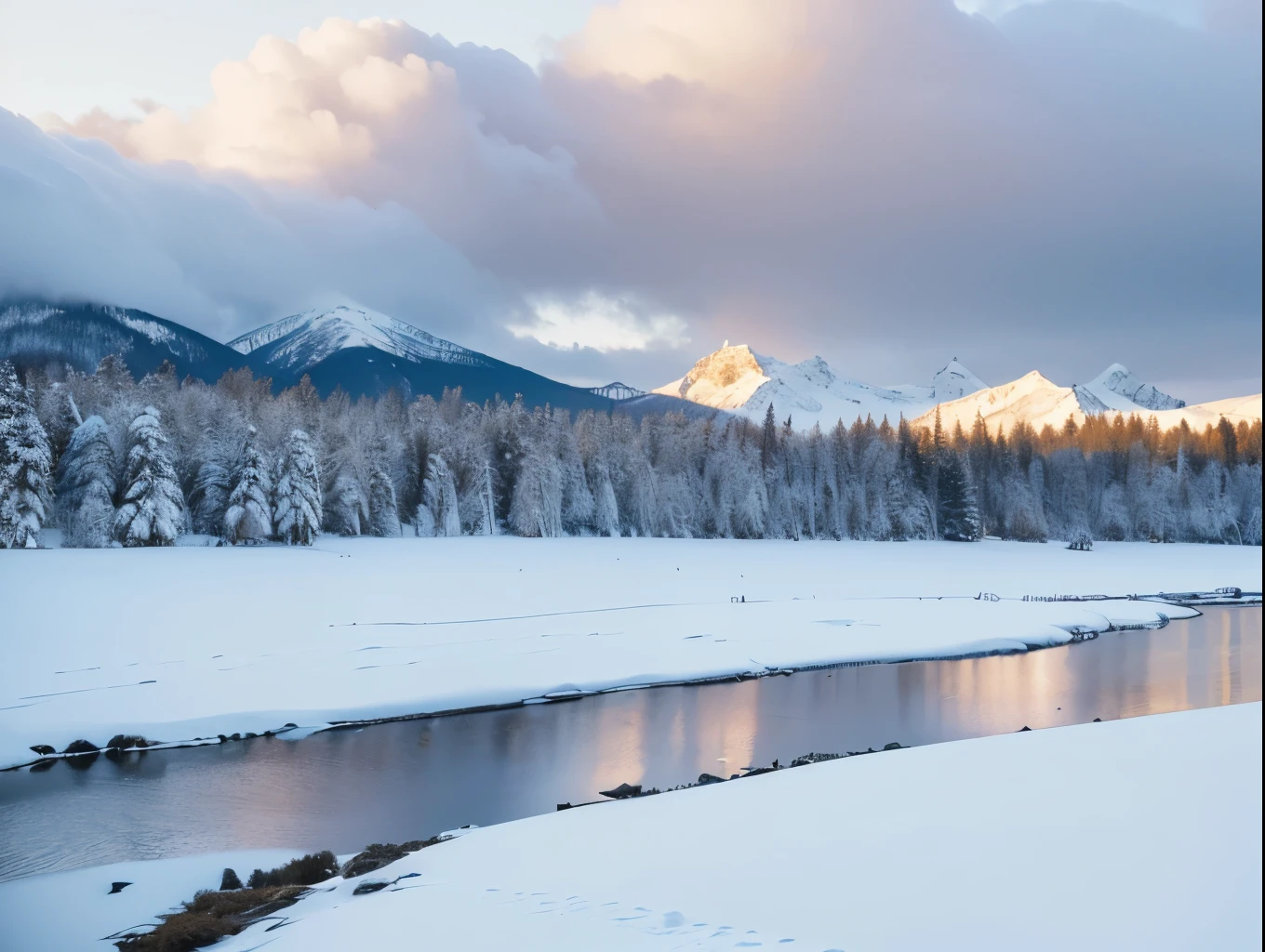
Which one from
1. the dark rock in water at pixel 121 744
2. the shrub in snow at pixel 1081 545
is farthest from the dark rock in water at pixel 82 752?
the shrub in snow at pixel 1081 545

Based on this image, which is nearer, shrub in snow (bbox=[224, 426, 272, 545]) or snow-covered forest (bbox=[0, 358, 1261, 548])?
snow-covered forest (bbox=[0, 358, 1261, 548])

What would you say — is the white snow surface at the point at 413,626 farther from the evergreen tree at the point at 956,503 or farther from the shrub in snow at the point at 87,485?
the evergreen tree at the point at 956,503

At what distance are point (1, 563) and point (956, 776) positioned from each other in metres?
34.4

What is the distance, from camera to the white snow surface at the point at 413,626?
19.6m

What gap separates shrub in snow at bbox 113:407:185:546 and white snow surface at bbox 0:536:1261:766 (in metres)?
2.77

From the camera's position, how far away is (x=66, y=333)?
167 meters

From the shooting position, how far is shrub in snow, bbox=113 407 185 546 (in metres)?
41.3

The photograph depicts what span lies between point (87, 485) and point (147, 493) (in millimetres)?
2814

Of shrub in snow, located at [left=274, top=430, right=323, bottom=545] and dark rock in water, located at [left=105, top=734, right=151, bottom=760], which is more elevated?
shrub in snow, located at [left=274, top=430, right=323, bottom=545]

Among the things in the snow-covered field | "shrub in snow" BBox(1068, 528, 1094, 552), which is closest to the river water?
the snow-covered field

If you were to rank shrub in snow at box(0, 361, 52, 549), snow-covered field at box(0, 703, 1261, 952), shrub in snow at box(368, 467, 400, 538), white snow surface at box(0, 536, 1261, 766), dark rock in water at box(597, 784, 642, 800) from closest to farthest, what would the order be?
snow-covered field at box(0, 703, 1261, 952), dark rock in water at box(597, 784, 642, 800), white snow surface at box(0, 536, 1261, 766), shrub in snow at box(0, 361, 52, 549), shrub in snow at box(368, 467, 400, 538)

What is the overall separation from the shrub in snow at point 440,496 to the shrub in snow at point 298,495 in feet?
45.8

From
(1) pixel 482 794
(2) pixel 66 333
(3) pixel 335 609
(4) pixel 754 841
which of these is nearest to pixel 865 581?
(3) pixel 335 609

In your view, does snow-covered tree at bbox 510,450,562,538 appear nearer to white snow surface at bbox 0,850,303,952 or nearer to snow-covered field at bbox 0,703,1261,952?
white snow surface at bbox 0,850,303,952
